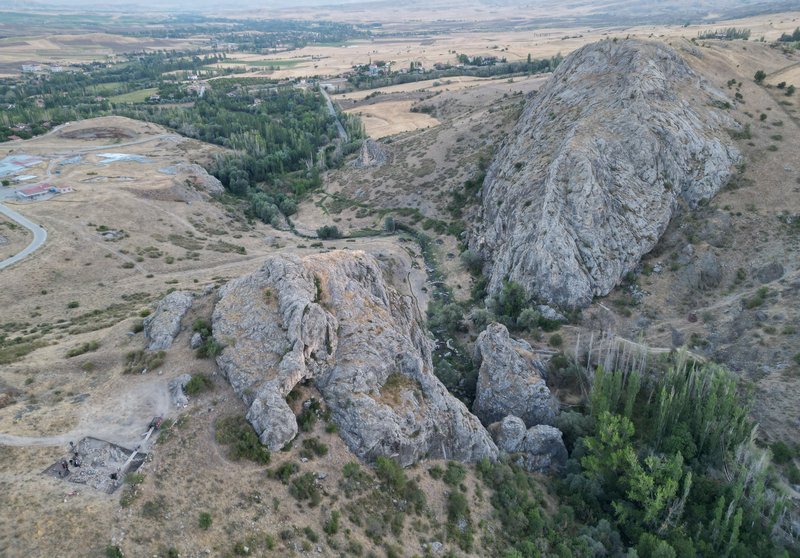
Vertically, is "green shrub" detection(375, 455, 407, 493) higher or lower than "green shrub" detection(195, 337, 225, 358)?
lower

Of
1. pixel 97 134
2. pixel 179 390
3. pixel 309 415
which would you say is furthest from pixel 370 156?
pixel 309 415

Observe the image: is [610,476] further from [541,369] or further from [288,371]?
[288,371]

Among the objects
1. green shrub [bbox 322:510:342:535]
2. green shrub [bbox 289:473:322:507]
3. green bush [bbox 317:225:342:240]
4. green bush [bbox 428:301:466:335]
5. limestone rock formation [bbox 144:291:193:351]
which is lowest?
green bush [bbox 317:225:342:240]

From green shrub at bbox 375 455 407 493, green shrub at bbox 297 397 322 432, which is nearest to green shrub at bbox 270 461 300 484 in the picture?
green shrub at bbox 297 397 322 432

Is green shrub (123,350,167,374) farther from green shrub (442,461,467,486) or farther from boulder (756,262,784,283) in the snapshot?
boulder (756,262,784,283)

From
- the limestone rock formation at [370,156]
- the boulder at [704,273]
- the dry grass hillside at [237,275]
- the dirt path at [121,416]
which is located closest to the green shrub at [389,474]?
the dry grass hillside at [237,275]

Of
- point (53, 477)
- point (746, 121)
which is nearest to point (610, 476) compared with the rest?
point (53, 477)
